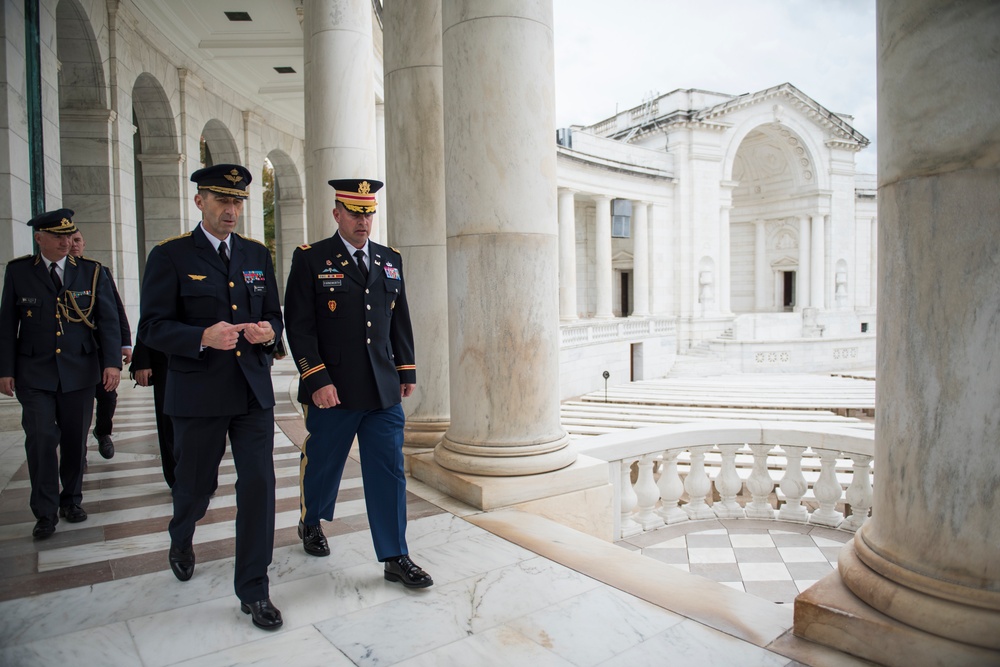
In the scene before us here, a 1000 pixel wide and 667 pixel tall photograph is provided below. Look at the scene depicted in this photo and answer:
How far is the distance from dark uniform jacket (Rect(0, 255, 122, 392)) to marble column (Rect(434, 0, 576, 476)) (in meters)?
4.03

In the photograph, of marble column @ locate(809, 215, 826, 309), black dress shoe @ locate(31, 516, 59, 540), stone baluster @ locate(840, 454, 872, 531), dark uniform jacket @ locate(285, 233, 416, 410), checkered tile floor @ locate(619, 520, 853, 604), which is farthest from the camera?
marble column @ locate(809, 215, 826, 309)

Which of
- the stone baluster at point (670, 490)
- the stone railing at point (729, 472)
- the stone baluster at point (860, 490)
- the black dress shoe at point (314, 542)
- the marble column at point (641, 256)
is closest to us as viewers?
the black dress shoe at point (314, 542)

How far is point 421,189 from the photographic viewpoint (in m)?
9.83

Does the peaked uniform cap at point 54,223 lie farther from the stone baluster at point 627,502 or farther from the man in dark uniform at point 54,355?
the stone baluster at point 627,502

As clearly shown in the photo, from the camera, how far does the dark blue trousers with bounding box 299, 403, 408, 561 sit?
5629 millimetres

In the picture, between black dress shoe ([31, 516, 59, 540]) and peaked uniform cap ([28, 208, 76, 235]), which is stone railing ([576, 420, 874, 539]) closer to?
black dress shoe ([31, 516, 59, 540])

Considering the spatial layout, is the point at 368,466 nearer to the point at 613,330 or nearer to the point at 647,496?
the point at 647,496

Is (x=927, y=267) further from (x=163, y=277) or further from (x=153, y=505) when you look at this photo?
(x=153, y=505)

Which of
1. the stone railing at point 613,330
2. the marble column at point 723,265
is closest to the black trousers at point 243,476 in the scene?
the stone railing at point 613,330

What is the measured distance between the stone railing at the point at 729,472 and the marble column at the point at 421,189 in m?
2.37

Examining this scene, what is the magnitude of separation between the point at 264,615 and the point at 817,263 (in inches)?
2739

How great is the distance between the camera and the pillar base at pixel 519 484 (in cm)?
749

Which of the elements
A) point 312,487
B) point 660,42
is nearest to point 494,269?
point 312,487

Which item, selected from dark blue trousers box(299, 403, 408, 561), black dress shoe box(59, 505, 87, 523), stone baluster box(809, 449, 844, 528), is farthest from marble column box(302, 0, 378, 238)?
stone baluster box(809, 449, 844, 528)
